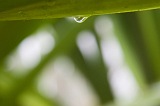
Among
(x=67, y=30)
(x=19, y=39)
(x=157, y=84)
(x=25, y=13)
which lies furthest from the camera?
(x=157, y=84)

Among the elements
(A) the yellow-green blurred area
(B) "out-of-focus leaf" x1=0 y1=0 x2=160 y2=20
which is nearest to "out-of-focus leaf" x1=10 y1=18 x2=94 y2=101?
(A) the yellow-green blurred area

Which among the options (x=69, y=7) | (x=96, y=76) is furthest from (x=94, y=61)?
(x=69, y=7)

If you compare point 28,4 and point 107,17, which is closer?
point 28,4

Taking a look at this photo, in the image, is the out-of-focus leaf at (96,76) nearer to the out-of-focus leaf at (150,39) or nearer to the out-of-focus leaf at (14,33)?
the out-of-focus leaf at (150,39)

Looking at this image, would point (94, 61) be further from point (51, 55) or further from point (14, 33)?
point (14, 33)

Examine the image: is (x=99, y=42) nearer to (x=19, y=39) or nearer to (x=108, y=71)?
(x=108, y=71)

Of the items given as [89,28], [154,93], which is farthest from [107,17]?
[154,93]
